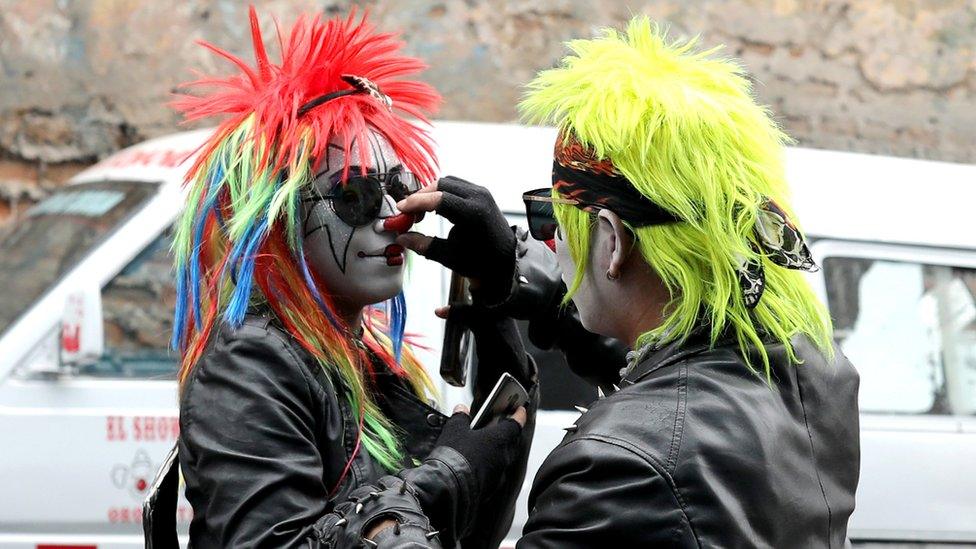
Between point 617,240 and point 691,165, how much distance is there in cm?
15

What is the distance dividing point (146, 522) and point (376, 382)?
45cm

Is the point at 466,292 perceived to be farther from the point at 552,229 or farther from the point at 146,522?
the point at 146,522

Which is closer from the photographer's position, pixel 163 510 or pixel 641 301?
pixel 641 301

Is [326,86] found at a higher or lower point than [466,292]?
higher

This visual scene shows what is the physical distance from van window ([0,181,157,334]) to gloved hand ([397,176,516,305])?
1818mm

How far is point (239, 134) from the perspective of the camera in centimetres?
213

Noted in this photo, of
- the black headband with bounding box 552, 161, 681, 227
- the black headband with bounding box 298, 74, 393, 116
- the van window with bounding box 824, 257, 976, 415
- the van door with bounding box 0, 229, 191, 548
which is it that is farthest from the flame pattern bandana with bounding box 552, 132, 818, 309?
the van window with bounding box 824, 257, 976, 415

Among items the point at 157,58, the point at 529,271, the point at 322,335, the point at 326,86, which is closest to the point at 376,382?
the point at 322,335

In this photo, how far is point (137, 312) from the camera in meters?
3.72

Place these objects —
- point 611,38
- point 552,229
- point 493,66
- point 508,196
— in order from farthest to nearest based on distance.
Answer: point 493,66 → point 508,196 → point 552,229 → point 611,38

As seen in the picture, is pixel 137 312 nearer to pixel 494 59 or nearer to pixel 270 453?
pixel 270 453

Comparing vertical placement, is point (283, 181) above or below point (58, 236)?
above

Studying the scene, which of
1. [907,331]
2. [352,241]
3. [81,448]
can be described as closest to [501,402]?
[352,241]

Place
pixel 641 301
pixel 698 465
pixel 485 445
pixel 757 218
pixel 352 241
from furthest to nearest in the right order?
pixel 352 241
pixel 485 445
pixel 641 301
pixel 757 218
pixel 698 465
